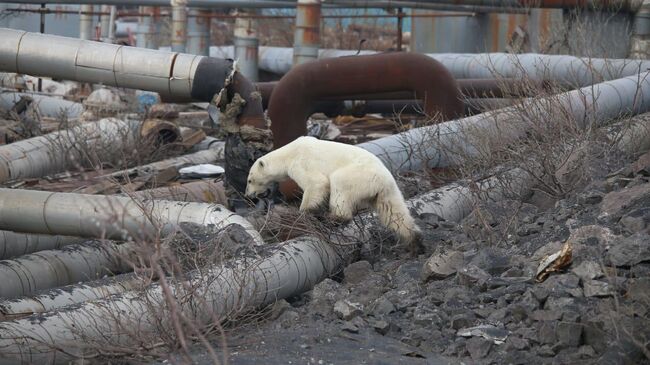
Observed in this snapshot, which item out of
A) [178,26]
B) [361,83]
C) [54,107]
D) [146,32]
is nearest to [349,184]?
[361,83]

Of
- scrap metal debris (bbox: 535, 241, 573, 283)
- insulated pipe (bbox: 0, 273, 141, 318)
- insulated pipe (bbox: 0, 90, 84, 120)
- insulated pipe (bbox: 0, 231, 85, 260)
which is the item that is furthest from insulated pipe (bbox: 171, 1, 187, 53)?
scrap metal debris (bbox: 535, 241, 573, 283)

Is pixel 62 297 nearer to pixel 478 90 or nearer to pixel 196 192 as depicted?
pixel 196 192

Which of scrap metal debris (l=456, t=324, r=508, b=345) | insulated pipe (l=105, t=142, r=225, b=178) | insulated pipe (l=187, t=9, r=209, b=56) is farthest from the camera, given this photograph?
insulated pipe (l=187, t=9, r=209, b=56)

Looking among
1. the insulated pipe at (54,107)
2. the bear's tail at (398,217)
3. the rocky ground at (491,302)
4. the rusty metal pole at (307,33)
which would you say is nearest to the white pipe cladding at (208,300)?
the rocky ground at (491,302)

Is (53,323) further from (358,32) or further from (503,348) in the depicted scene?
(358,32)

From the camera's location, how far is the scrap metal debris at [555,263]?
6832 mm

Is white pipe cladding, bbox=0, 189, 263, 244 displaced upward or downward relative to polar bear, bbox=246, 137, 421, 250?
downward

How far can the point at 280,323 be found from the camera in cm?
702

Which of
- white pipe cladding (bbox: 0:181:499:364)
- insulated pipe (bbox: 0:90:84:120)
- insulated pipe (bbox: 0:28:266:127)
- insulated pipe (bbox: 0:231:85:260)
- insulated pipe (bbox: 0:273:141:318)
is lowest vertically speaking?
insulated pipe (bbox: 0:90:84:120)

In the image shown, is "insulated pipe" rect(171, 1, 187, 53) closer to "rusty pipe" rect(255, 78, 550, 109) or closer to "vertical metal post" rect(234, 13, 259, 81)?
"vertical metal post" rect(234, 13, 259, 81)

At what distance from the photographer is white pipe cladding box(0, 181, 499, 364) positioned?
6285 millimetres

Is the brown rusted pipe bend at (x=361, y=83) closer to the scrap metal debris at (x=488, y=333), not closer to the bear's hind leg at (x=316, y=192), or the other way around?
the bear's hind leg at (x=316, y=192)

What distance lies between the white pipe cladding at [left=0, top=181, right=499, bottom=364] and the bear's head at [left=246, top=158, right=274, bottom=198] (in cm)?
96

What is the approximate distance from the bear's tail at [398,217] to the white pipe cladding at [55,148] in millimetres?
5346
